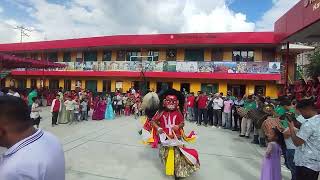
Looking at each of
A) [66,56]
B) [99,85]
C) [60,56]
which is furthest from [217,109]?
[60,56]

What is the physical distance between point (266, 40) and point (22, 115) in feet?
72.9

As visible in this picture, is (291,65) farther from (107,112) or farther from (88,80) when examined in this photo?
(88,80)

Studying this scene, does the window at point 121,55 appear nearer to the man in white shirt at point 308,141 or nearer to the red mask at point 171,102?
the red mask at point 171,102

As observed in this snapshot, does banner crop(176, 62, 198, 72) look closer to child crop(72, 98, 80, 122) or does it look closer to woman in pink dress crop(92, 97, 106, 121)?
woman in pink dress crop(92, 97, 106, 121)

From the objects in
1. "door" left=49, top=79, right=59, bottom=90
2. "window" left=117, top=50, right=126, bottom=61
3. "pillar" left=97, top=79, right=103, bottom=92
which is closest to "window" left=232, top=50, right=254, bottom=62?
"window" left=117, top=50, right=126, bottom=61

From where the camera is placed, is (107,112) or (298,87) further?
(107,112)

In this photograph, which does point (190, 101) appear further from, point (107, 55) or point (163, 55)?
point (107, 55)

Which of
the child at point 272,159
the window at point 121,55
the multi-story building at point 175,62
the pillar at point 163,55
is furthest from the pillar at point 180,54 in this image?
the child at point 272,159

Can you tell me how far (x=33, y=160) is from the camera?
2.03m

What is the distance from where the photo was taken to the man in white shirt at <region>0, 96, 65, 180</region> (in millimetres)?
1990

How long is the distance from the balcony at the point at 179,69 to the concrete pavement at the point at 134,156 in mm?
10686

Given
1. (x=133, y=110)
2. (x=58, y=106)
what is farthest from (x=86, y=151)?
(x=133, y=110)

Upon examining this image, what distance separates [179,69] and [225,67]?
3401 mm

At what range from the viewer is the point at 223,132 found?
43.7ft
